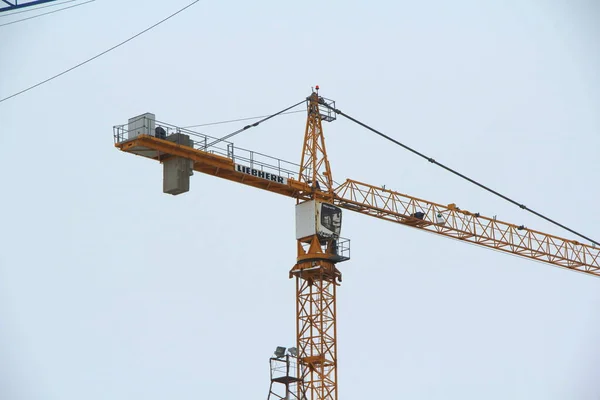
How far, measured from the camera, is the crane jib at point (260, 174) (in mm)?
96812

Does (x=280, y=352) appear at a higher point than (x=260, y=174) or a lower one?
lower

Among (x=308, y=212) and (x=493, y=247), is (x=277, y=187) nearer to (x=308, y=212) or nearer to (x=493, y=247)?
(x=308, y=212)

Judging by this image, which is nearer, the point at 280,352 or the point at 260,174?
the point at 260,174

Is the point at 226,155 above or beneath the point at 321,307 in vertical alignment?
above

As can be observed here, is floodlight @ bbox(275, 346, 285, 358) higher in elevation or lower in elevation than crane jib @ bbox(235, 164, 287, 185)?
lower

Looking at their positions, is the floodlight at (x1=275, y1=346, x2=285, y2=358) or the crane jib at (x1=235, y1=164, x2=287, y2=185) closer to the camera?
the crane jib at (x1=235, y1=164, x2=287, y2=185)

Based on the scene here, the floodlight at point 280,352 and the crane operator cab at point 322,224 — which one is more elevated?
the crane operator cab at point 322,224

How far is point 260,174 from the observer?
98562mm

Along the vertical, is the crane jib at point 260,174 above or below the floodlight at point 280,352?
above

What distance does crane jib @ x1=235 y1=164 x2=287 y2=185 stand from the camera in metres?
96.8

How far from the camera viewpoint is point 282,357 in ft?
324

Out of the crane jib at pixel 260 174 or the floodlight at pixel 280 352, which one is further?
the floodlight at pixel 280 352

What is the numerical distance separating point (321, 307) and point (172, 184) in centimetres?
1911

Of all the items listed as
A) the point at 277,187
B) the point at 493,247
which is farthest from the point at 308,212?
the point at 493,247
